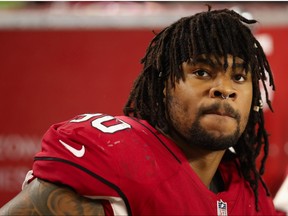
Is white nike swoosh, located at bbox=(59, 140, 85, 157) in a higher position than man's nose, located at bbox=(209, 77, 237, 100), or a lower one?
lower

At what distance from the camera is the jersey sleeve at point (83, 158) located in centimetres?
118

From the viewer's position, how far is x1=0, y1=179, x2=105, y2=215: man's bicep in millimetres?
1178

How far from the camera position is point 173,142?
4.52 feet

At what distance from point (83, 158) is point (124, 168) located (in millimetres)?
79

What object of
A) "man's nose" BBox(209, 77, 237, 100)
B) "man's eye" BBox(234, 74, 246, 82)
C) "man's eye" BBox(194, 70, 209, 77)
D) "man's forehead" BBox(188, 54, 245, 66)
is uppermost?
"man's forehead" BBox(188, 54, 245, 66)

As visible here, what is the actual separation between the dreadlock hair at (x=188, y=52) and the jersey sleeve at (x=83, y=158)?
17 cm

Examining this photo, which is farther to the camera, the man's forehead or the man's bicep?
the man's forehead

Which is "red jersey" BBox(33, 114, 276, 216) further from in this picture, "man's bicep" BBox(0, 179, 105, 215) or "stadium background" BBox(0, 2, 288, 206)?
"stadium background" BBox(0, 2, 288, 206)

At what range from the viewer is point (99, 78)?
7.83ft

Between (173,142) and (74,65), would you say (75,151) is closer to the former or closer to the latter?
(173,142)

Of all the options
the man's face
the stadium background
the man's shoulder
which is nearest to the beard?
the man's face

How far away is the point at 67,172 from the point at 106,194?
0.08 metres

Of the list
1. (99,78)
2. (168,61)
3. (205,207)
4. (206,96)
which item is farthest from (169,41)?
(99,78)

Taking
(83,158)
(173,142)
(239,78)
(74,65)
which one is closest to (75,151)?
(83,158)
